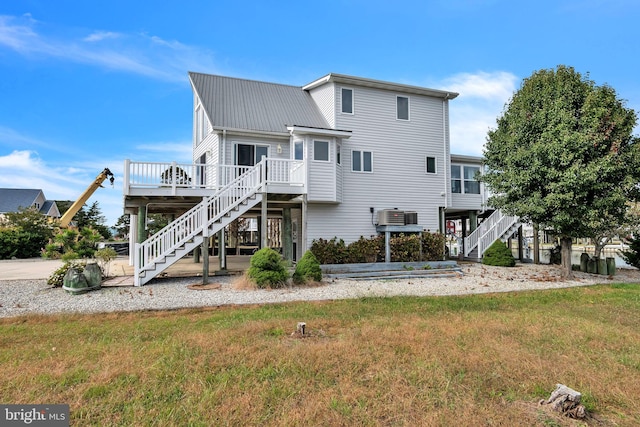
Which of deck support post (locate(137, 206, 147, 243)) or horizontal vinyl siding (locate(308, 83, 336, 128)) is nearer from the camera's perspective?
deck support post (locate(137, 206, 147, 243))

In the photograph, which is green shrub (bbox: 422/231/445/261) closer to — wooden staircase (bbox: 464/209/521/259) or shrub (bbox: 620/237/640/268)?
wooden staircase (bbox: 464/209/521/259)

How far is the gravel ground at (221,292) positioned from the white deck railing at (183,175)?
321 centimetres

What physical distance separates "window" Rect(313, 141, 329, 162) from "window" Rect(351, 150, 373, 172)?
1777mm

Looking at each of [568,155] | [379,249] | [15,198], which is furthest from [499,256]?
[15,198]

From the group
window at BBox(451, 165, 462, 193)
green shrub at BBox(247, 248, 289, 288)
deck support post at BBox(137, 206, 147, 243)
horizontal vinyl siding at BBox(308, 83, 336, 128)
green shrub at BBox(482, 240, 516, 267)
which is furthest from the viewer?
window at BBox(451, 165, 462, 193)

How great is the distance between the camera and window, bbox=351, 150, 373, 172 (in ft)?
51.9

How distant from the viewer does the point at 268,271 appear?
10.7m

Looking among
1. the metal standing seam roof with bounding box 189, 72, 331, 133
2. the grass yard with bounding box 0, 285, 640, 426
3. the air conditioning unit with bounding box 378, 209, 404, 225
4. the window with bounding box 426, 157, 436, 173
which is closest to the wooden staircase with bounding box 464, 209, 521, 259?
the window with bounding box 426, 157, 436, 173

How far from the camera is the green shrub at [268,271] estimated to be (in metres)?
10.6

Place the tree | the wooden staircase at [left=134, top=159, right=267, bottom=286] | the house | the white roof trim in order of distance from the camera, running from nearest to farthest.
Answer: the wooden staircase at [left=134, top=159, right=267, bottom=286], the tree, the house, the white roof trim

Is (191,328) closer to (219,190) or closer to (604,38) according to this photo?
(219,190)

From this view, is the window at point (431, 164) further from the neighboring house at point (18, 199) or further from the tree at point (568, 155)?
the neighboring house at point (18, 199)

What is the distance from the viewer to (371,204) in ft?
52.3

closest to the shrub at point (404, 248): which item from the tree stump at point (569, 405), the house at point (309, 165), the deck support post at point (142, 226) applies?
the house at point (309, 165)
